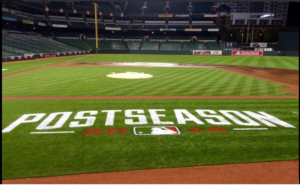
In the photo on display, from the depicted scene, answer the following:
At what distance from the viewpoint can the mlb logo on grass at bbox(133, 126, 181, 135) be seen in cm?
761

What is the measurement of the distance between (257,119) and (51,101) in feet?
34.5

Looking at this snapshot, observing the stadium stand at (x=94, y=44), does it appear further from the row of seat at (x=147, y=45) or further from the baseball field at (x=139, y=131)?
the baseball field at (x=139, y=131)

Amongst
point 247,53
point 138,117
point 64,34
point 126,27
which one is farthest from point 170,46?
point 138,117

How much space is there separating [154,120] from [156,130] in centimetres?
107

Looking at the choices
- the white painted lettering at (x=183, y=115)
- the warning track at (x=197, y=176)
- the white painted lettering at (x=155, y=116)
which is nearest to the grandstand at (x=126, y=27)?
the white painted lettering at (x=155, y=116)

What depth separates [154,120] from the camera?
29.2 ft

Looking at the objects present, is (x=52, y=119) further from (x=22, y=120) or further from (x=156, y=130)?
(x=156, y=130)

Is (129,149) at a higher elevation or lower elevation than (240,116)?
lower

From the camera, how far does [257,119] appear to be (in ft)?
29.8

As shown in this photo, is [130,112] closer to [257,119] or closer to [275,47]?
[257,119]

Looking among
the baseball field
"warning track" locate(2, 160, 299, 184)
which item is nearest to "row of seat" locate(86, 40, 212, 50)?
the baseball field

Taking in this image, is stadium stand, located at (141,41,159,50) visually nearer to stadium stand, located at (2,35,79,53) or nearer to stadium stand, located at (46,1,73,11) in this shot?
stadium stand, located at (2,35,79,53)

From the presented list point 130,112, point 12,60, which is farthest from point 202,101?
point 12,60

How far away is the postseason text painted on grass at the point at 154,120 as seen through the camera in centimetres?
804
